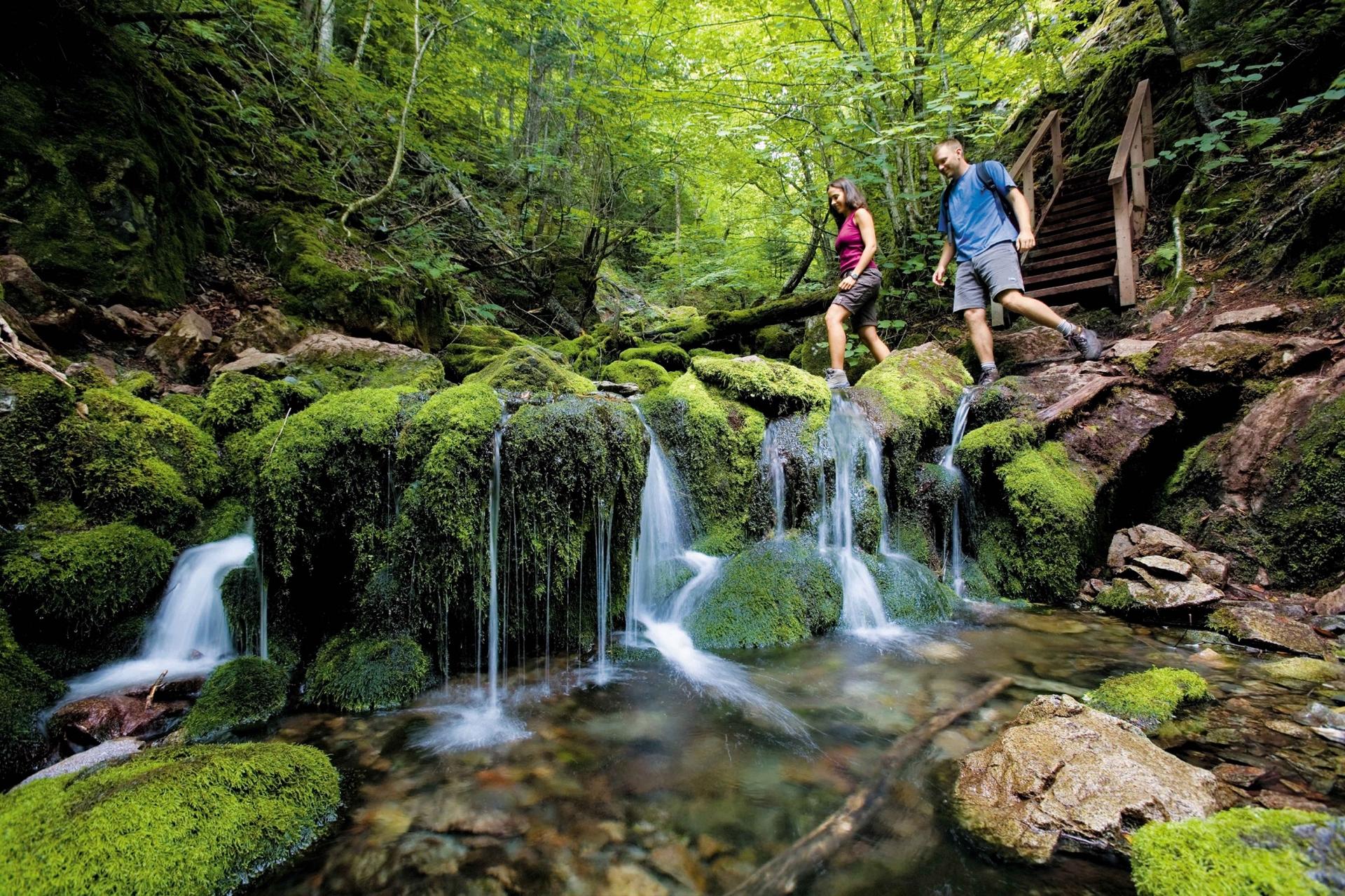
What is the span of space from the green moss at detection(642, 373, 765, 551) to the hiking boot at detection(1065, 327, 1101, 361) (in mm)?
4062

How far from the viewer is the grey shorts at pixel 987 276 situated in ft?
20.5

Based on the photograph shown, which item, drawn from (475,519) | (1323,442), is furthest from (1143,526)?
(475,519)

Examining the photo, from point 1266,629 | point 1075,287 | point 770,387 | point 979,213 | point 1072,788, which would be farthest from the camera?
point 1075,287

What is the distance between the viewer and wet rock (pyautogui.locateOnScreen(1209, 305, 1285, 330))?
5.51 metres

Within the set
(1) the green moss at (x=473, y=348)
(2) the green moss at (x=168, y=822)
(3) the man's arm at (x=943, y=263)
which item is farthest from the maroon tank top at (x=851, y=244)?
(2) the green moss at (x=168, y=822)

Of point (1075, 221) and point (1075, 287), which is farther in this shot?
point (1075, 221)

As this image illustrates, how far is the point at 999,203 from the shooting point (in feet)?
20.8

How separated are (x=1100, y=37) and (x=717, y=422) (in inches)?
596

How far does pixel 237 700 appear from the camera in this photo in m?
3.16

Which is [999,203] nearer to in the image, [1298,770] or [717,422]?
[717,422]

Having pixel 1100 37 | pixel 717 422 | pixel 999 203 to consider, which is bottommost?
pixel 717 422

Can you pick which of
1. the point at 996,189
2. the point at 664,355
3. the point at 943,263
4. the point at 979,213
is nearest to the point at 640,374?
the point at 664,355

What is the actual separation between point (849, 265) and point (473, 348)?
5.68 metres

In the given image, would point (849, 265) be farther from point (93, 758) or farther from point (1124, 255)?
point (93, 758)
